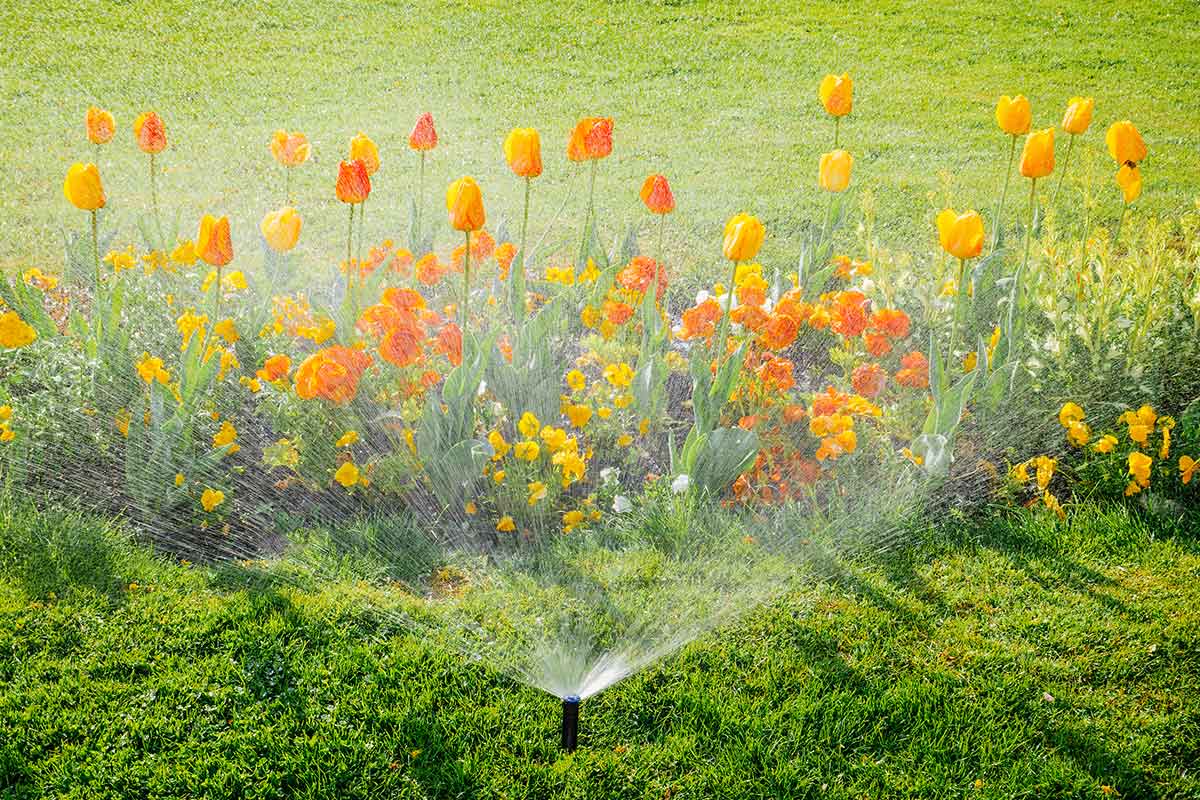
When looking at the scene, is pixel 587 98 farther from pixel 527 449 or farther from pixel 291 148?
pixel 527 449

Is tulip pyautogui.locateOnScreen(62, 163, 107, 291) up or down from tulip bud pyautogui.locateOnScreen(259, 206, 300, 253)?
up

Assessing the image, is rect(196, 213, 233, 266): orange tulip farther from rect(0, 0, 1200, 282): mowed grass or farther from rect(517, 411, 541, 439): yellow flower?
rect(0, 0, 1200, 282): mowed grass

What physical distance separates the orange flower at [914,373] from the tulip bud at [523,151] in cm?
149

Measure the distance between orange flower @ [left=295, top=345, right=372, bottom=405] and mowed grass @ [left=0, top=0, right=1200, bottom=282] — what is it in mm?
2730

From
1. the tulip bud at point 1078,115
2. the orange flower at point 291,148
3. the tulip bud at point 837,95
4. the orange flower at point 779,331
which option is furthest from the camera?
the tulip bud at point 837,95

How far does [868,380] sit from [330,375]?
1.81 m

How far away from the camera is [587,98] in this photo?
984 cm

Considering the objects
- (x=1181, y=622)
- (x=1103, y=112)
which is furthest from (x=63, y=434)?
(x=1103, y=112)

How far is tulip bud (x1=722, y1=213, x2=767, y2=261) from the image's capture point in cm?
317

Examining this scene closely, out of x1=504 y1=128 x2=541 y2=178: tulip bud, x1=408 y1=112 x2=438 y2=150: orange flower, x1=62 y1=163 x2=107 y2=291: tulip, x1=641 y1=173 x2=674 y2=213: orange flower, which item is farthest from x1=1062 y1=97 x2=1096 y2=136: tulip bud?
x1=62 y1=163 x2=107 y2=291: tulip

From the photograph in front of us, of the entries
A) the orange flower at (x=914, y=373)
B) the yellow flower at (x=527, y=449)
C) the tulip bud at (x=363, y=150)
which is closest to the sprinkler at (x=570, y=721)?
the yellow flower at (x=527, y=449)

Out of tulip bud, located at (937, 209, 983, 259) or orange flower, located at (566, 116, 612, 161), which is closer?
tulip bud, located at (937, 209, 983, 259)

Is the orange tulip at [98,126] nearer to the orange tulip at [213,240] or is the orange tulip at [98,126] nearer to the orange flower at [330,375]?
the orange tulip at [213,240]

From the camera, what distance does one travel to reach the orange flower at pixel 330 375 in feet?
10.9
